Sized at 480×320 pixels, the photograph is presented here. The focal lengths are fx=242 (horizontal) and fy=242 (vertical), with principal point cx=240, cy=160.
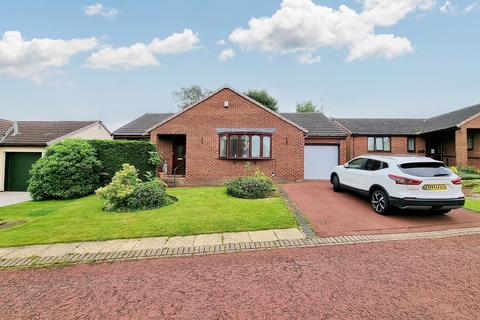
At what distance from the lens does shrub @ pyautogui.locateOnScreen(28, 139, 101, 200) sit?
Answer: 39.0 ft

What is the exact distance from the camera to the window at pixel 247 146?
14406 millimetres

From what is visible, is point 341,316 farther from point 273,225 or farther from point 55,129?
point 55,129

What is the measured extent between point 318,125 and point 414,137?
11488 millimetres

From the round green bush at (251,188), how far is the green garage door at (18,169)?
45.9 ft

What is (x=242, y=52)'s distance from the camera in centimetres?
1947

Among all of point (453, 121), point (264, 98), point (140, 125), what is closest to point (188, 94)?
point (264, 98)

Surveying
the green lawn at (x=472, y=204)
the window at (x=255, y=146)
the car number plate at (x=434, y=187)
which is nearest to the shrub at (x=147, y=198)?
the window at (x=255, y=146)

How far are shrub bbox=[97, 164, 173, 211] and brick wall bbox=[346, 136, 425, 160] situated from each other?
19004 millimetres

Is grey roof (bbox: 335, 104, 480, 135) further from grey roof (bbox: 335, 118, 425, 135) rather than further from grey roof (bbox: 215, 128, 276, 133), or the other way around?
grey roof (bbox: 215, 128, 276, 133)

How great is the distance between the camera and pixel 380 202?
25.9 ft

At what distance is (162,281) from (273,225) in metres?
3.60

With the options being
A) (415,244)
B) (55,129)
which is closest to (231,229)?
(415,244)

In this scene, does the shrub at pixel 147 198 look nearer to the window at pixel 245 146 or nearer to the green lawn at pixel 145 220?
the green lawn at pixel 145 220

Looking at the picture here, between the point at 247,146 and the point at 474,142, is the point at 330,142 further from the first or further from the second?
the point at 474,142
